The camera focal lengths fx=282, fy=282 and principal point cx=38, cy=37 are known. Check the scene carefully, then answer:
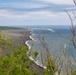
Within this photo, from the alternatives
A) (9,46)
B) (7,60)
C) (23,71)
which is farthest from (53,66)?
(9,46)

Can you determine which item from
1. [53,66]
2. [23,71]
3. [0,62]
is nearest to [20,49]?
[0,62]

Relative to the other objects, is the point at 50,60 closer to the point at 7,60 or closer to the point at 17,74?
the point at 17,74

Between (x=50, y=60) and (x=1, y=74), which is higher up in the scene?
(x=50, y=60)

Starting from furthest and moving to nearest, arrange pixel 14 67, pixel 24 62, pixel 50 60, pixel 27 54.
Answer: pixel 27 54
pixel 24 62
pixel 14 67
pixel 50 60

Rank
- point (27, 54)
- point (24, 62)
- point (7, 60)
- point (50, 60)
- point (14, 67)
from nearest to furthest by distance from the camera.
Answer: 1. point (50, 60)
2. point (14, 67)
3. point (7, 60)
4. point (24, 62)
5. point (27, 54)

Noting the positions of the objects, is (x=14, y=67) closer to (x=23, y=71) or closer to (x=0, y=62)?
(x=23, y=71)

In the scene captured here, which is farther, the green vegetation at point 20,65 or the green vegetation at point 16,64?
the green vegetation at point 16,64

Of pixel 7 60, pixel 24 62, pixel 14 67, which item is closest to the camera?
pixel 14 67

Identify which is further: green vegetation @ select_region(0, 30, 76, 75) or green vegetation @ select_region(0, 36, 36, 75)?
green vegetation @ select_region(0, 36, 36, 75)

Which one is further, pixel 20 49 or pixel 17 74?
pixel 20 49
